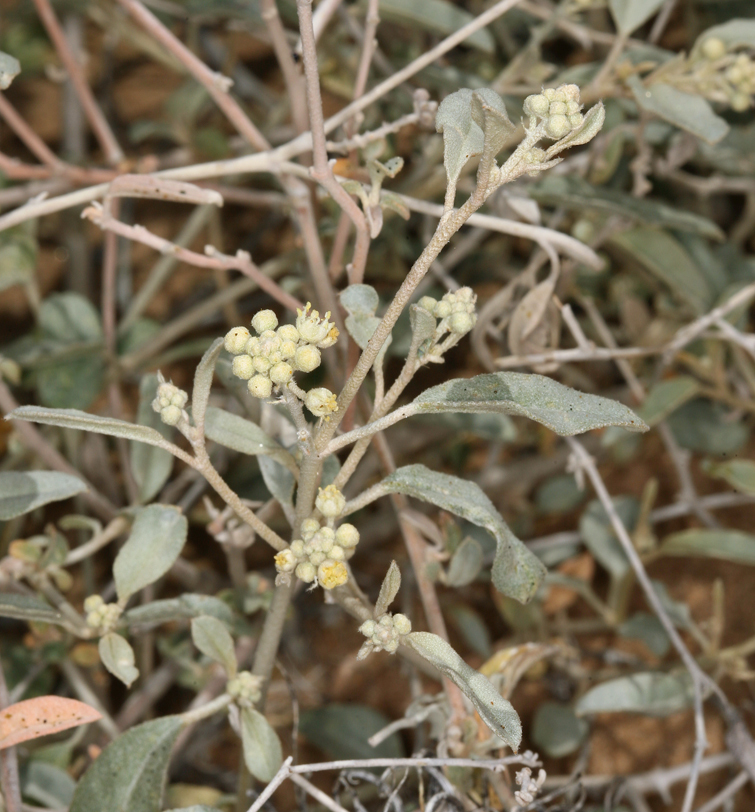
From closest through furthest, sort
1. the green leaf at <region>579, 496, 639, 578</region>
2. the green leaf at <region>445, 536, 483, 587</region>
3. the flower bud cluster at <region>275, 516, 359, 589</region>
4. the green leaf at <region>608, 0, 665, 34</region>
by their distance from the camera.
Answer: the flower bud cluster at <region>275, 516, 359, 589</region> < the green leaf at <region>445, 536, 483, 587</region> < the green leaf at <region>608, 0, 665, 34</region> < the green leaf at <region>579, 496, 639, 578</region>

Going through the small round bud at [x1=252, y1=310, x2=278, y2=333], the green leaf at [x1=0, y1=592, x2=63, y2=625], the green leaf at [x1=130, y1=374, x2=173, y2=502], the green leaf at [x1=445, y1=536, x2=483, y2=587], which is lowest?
the green leaf at [x1=445, y1=536, x2=483, y2=587]

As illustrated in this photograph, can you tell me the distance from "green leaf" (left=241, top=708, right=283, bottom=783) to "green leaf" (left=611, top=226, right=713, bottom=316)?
2.91 feet

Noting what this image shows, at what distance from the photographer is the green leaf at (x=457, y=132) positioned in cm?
68

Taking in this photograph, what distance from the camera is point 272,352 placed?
0.67 metres

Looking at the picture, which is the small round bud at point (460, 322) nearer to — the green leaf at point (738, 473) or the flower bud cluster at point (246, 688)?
the flower bud cluster at point (246, 688)

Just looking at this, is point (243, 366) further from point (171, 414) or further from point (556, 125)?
point (556, 125)

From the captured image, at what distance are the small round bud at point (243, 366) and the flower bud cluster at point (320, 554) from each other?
0.48 feet

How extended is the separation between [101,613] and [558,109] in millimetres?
664

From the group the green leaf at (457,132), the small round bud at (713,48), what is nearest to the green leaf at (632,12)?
the small round bud at (713,48)

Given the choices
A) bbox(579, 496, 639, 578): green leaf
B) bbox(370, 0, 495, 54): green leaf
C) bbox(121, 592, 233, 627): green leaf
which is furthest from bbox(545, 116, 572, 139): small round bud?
bbox(579, 496, 639, 578): green leaf

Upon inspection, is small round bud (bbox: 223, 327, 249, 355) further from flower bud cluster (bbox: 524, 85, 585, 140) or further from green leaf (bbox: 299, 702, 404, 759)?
green leaf (bbox: 299, 702, 404, 759)

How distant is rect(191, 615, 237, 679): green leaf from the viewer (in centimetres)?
89

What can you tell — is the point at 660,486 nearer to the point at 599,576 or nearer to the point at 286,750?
the point at 599,576

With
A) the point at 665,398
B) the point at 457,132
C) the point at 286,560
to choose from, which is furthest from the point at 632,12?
the point at 286,560
